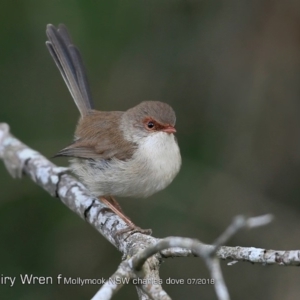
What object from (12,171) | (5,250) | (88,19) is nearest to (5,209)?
(5,250)

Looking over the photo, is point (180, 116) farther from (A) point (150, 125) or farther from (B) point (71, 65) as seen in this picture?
(A) point (150, 125)

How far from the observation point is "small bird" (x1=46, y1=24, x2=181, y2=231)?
15.3ft

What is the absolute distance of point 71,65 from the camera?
5.88 metres

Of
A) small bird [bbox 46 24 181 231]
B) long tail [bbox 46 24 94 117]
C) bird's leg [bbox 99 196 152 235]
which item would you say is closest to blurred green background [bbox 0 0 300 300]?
long tail [bbox 46 24 94 117]

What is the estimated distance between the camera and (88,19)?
6762 millimetres

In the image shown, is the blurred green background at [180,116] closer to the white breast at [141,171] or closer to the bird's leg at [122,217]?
the bird's leg at [122,217]

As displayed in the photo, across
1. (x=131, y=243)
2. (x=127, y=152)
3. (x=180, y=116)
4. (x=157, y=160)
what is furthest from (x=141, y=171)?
(x=180, y=116)

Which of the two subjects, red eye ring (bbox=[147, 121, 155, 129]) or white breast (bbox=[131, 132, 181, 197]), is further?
red eye ring (bbox=[147, 121, 155, 129])

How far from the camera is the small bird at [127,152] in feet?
15.3

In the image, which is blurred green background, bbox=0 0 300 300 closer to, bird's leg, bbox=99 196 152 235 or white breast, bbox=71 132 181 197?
bird's leg, bbox=99 196 152 235

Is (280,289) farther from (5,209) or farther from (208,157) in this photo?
(5,209)

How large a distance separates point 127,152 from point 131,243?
3.59 ft

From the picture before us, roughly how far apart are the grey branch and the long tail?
2.46 ft

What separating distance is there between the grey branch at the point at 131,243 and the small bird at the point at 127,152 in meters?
0.18
